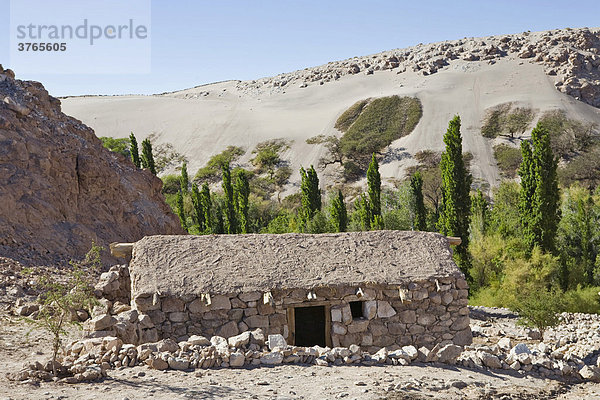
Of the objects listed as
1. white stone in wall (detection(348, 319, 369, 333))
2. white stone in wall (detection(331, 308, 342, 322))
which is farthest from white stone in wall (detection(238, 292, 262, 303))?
white stone in wall (detection(348, 319, 369, 333))

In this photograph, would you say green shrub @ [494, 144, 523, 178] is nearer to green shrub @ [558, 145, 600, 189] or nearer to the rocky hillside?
green shrub @ [558, 145, 600, 189]

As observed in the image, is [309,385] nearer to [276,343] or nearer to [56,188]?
[276,343]

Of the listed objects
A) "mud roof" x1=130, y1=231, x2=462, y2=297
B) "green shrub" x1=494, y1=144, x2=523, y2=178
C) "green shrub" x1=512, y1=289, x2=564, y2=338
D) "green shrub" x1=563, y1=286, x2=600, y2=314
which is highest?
"green shrub" x1=494, y1=144, x2=523, y2=178

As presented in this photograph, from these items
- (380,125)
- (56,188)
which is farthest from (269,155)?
(56,188)

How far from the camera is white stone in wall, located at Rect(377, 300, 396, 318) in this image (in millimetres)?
13250

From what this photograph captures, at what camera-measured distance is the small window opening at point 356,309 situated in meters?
13.8

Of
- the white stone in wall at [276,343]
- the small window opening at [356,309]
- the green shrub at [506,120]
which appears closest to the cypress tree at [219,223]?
the small window opening at [356,309]

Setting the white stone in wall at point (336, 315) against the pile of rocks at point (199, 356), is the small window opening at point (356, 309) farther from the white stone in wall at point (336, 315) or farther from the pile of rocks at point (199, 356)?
the pile of rocks at point (199, 356)

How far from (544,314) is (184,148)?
240ft

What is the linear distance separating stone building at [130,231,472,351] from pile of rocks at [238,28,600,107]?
247 ft

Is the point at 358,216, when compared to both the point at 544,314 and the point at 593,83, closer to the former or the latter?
the point at 544,314

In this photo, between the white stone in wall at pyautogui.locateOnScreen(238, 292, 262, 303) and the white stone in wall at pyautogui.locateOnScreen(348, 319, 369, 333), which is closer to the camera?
the white stone in wall at pyautogui.locateOnScreen(238, 292, 262, 303)

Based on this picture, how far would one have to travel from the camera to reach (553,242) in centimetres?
2531

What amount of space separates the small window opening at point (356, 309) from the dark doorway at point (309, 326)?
0.90 meters
